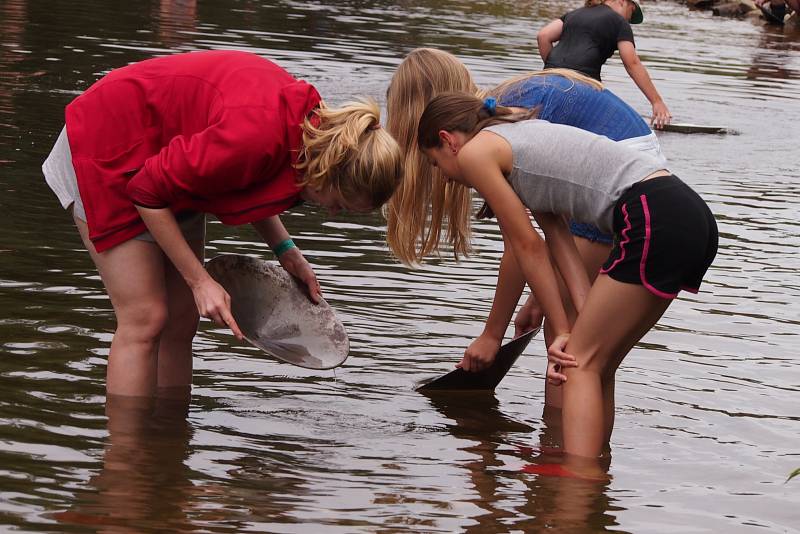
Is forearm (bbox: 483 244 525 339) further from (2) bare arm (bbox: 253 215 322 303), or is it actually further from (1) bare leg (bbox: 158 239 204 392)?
(1) bare leg (bbox: 158 239 204 392)

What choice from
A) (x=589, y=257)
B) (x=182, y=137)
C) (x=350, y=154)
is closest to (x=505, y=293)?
(x=589, y=257)

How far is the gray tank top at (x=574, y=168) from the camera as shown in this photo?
14.4ft

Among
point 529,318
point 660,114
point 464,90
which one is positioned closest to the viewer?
point 464,90

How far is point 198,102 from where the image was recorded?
4.30 meters

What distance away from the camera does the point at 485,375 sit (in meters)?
5.48

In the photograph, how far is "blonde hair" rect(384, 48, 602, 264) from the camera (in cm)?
496

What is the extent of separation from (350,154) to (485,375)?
155cm

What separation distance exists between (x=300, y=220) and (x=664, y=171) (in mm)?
4111

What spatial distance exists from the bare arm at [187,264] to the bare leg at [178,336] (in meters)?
0.46

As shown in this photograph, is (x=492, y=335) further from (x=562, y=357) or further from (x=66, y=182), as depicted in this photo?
(x=66, y=182)

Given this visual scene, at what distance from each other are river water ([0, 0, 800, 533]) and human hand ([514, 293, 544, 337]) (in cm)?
25

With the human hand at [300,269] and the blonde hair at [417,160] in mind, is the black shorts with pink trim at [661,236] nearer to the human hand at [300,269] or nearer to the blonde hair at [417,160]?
the blonde hair at [417,160]

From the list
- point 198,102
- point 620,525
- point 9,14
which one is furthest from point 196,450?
point 9,14

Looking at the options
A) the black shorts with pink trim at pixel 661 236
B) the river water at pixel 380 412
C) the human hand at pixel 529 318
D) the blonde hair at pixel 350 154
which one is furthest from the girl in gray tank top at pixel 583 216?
the human hand at pixel 529 318
